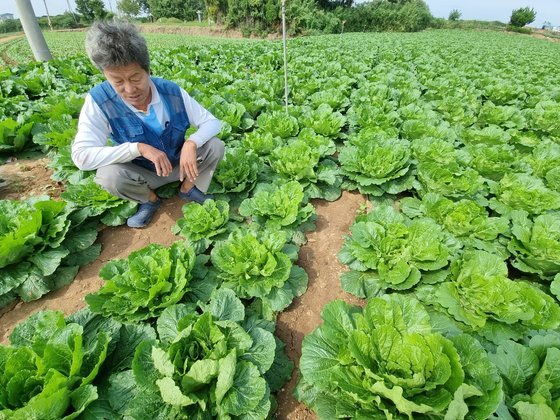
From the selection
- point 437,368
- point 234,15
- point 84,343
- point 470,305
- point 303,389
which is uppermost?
point 234,15

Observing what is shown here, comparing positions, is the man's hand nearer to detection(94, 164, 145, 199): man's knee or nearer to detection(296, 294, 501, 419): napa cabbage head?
detection(94, 164, 145, 199): man's knee

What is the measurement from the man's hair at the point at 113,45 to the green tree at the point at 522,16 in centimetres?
7991

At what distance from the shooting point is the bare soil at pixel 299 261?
2.36m

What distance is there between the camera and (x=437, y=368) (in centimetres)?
152

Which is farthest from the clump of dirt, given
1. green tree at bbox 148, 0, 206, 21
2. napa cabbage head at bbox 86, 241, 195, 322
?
green tree at bbox 148, 0, 206, 21

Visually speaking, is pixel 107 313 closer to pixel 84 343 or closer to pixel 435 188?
pixel 84 343

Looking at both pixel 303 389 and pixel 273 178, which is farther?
pixel 273 178

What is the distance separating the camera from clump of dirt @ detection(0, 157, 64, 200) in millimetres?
3859

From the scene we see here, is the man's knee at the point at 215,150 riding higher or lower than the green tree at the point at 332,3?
lower

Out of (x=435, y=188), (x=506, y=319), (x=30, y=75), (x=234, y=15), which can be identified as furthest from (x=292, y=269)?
(x=234, y=15)

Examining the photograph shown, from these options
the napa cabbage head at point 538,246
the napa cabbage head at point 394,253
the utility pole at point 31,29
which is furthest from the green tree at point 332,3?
the napa cabbage head at point 394,253

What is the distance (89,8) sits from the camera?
186 feet

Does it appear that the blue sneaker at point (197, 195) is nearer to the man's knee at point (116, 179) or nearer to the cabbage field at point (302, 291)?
the cabbage field at point (302, 291)

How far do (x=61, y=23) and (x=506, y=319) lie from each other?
8440 cm
